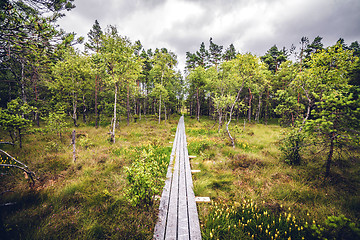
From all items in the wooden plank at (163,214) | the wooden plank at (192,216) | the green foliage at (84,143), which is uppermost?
the green foliage at (84,143)

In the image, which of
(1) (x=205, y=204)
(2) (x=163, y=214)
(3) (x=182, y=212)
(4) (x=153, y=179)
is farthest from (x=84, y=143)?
(1) (x=205, y=204)

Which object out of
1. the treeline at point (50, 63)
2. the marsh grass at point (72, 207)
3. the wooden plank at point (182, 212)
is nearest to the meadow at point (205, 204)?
the marsh grass at point (72, 207)

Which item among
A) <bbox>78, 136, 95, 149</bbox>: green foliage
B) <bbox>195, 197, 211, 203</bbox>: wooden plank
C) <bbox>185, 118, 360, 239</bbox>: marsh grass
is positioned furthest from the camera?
<bbox>78, 136, 95, 149</bbox>: green foliage

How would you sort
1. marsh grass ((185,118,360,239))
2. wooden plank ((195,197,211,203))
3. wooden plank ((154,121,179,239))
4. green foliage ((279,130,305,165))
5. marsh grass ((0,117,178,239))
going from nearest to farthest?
marsh grass ((0,117,178,239))
wooden plank ((154,121,179,239))
marsh grass ((185,118,360,239))
wooden plank ((195,197,211,203))
green foliage ((279,130,305,165))

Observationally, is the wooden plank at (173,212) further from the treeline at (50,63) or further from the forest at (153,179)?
the treeline at (50,63)

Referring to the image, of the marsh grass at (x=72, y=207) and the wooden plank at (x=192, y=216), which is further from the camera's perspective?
the wooden plank at (x=192, y=216)

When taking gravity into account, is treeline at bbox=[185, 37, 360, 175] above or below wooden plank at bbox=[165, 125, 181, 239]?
above

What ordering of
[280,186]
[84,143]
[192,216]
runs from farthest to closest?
[84,143] → [280,186] → [192,216]

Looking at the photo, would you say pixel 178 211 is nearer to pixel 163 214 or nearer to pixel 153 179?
pixel 163 214

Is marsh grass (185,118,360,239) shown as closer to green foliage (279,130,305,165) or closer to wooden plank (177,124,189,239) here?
green foliage (279,130,305,165)

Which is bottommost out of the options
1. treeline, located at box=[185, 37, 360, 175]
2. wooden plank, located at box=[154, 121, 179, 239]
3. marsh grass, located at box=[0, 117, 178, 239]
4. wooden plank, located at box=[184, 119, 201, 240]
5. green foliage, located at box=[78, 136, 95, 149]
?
wooden plank, located at box=[184, 119, 201, 240]

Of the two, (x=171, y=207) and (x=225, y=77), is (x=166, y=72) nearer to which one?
(x=225, y=77)

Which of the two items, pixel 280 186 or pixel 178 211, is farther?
pixel 280 186

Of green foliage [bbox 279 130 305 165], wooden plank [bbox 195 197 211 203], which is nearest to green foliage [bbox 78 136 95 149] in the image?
wooden plank [bbox 195 197 211 203]
